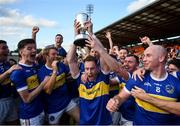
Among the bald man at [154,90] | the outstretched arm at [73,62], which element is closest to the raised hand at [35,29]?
the outstretched arm at [73,62]

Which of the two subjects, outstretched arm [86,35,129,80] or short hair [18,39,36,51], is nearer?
outstretched arm [86,35,129,80]

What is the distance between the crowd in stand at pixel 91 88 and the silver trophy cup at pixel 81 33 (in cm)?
7

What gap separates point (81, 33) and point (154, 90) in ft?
5.20

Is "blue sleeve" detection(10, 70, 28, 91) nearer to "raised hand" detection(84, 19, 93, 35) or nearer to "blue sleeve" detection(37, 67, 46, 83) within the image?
"blue sleeve" detection(37, 67, 46, 83)

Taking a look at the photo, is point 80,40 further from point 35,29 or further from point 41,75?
point 35,29

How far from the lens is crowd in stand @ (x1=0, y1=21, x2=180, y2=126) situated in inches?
162

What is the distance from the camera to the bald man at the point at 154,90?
4.08 metres

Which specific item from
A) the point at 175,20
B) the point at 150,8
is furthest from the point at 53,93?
the point at 175,20

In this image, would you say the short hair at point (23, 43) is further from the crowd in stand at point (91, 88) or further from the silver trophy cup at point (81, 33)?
the silver trophy cup at point (81, 33)

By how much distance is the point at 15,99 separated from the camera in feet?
21.5

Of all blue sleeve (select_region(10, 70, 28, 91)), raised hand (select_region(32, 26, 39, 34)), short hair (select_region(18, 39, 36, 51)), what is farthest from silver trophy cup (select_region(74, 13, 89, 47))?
raised hand (select_region(32, 26, 39, 34))

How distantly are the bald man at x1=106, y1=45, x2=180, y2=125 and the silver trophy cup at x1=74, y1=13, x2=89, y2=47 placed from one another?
1127mm

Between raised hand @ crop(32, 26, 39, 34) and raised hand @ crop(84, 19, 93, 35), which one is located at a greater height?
raised hand @ crop(32, 26, 39, 34)

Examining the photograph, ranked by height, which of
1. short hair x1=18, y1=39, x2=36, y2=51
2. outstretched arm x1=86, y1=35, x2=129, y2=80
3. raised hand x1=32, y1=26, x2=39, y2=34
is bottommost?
outstretched arm x1=86, y1=35, x2=129, y2=80
